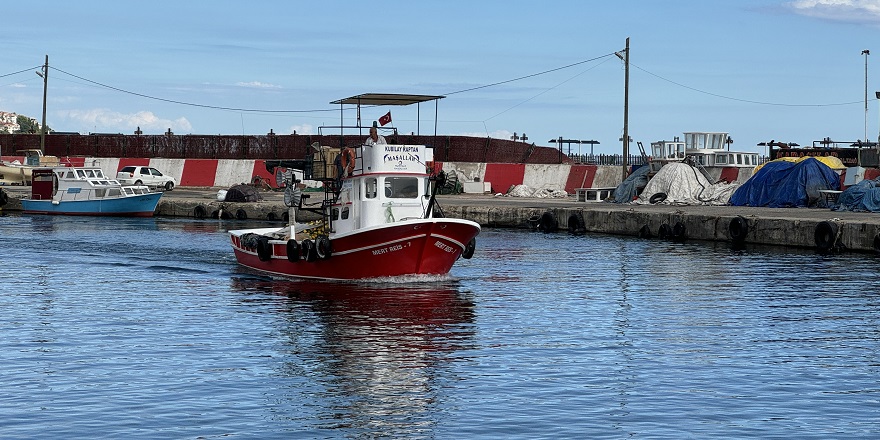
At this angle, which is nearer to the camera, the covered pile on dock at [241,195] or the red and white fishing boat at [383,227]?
the red and white fishing boat at [383,227]

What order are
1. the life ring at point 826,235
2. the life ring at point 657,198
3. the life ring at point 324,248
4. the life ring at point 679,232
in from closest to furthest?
the life ring at point 324,248
the life ring at point 826,235
the life ring at point 679,232
the life ring at point 657,198

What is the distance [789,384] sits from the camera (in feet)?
56.2

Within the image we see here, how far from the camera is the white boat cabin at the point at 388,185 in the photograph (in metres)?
29.1

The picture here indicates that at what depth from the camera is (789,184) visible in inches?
1991

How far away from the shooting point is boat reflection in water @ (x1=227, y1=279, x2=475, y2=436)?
1541 centimetres

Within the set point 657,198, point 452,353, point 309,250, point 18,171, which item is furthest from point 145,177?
point 452,353

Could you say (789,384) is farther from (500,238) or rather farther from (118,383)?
(500,238)

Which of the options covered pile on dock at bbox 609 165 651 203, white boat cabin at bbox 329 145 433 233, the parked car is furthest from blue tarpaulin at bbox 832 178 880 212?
the parked car

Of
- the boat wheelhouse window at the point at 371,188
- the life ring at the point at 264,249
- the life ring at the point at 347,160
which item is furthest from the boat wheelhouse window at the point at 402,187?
the life ring at the point at 264,249

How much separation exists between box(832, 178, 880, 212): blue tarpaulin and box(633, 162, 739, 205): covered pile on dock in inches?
287

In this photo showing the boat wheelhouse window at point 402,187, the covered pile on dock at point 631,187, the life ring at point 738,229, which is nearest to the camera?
the boat wheelhouse window at point 402,187

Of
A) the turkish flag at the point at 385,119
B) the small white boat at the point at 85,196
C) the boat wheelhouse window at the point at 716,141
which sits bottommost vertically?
the small white boat at the point at 85,196

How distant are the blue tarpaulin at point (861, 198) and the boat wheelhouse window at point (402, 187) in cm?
2300

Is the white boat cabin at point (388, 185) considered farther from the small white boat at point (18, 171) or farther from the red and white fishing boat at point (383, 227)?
the small white boat at point (18, 171)
